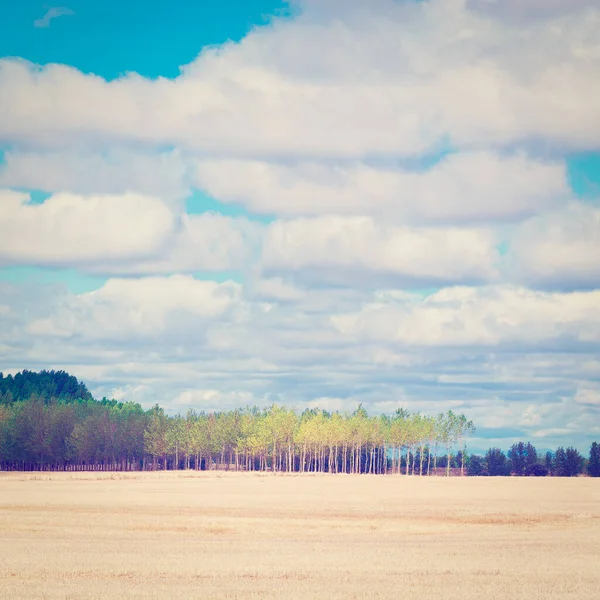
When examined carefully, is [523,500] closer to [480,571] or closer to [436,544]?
[436,544]

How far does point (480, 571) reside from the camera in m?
42.3

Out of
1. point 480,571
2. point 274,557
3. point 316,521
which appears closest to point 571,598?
point 480,571

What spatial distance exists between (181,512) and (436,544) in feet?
91.2

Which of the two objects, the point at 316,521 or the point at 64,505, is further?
the point at 64,505

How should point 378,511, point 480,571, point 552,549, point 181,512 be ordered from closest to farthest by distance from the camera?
point 480,571
point 552,549
point 181,512
point 378,511

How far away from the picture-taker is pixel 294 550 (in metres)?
A: 50.2

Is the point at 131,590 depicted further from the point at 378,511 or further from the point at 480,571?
the point at 378,511

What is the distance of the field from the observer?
122 ft

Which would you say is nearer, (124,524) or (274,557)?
(274,557)

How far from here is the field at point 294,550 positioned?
37.2 m

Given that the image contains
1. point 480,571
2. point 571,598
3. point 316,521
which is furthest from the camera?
point 316,521

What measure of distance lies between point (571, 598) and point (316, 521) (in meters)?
34.9

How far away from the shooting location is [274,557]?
1849 inches

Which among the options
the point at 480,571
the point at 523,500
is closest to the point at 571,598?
the point at 480,571
